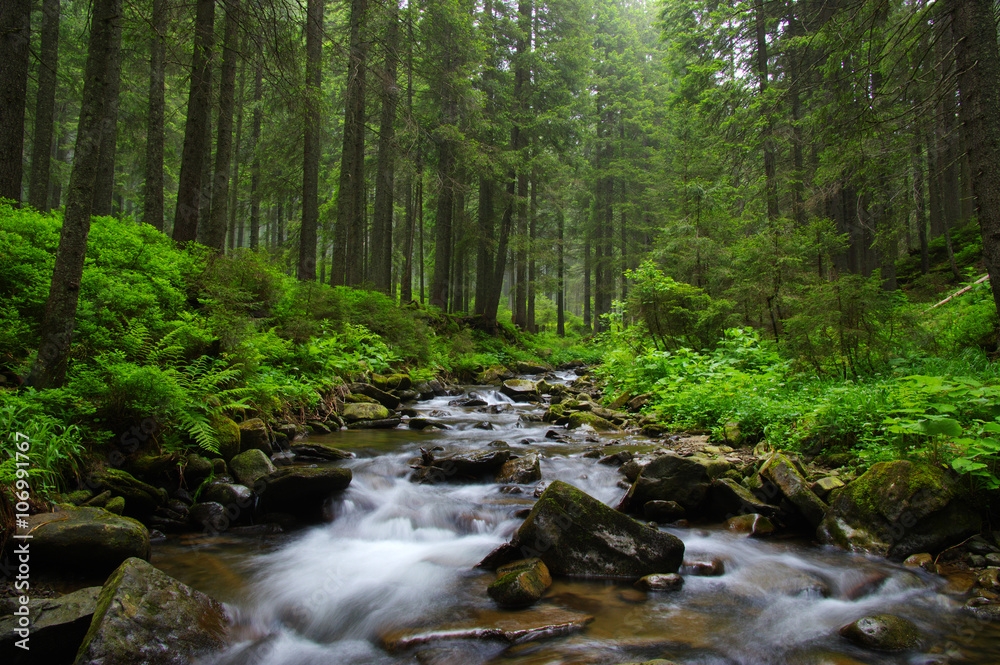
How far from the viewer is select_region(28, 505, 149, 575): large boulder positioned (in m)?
3.32

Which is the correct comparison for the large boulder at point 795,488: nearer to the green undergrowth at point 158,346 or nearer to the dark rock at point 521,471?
the dark rock at point 521,471

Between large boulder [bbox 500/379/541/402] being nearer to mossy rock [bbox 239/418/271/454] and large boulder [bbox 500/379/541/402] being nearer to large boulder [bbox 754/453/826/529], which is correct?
mossy rock [bbox 239/418/271/454]

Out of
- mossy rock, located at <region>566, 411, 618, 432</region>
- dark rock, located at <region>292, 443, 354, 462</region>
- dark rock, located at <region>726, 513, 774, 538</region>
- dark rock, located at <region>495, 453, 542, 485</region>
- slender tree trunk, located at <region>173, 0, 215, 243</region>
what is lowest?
dark rock, located at <region>726, 513, 774, 538</region>

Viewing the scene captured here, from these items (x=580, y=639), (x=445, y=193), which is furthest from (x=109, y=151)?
(x=580, y=639)

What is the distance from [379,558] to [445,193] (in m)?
15.2

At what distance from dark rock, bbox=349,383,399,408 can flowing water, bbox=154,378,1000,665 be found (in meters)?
4.60

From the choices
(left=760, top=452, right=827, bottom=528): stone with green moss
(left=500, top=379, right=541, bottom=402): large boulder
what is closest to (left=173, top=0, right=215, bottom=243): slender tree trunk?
(left=500, top=379, right=541, bottom=402): large boulder

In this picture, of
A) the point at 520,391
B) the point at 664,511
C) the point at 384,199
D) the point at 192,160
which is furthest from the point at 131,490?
the point at 384,199

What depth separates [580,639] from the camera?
10.8 feet

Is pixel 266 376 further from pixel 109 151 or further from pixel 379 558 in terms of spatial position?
pixel 109 151

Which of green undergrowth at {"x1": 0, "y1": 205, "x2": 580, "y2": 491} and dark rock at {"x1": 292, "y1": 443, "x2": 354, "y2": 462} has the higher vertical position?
green undergrowth at {"x1": 0, "y1": 205, "x2": 580, "y2": 491}

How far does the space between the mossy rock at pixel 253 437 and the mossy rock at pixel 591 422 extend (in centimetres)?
535

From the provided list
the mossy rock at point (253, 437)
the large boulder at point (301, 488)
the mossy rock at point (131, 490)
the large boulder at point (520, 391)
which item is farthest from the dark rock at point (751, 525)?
the large boulder at point (520, 391)

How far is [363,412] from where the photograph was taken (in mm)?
9258
